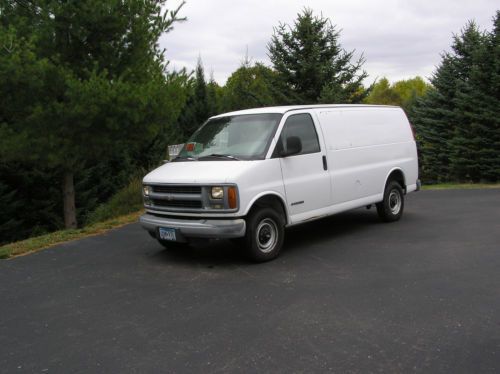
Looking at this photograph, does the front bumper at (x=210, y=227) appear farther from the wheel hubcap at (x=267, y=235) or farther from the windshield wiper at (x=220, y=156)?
the windshield wiper at (x=220, y=156)

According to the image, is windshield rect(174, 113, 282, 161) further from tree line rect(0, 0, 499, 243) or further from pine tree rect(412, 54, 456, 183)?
pine tree rect(412, 54, 456, 183)

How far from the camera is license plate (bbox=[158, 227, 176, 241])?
6422 mm

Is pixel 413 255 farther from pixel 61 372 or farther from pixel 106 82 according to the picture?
pixel 106 82

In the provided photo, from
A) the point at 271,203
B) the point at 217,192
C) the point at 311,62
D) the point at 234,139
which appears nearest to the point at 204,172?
the point at 217,192

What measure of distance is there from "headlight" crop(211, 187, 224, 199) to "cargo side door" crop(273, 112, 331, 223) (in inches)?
39.7

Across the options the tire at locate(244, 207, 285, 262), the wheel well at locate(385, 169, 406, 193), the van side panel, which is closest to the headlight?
the tire at locate(244, 207, 285, 262)

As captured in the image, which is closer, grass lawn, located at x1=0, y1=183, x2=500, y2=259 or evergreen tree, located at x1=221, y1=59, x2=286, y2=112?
grass lawn, located at x1=0, y1=183, x2=500, y2=259

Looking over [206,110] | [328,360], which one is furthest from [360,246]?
[206,110]

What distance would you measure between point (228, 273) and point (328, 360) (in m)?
2.60

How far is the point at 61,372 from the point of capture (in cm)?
359

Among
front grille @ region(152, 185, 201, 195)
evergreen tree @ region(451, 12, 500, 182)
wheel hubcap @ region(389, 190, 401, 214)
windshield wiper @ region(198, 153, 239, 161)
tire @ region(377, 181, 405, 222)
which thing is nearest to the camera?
front grille @ region(152, 185, 201, 195)

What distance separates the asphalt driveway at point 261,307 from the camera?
3697 mm

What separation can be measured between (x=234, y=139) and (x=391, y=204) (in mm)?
3729

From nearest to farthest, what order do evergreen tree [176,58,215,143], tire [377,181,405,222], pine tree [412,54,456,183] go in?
tire [377,181,405,222] < pine tree [412,54,456,183] < evergreen tree [176,58,215,143]
